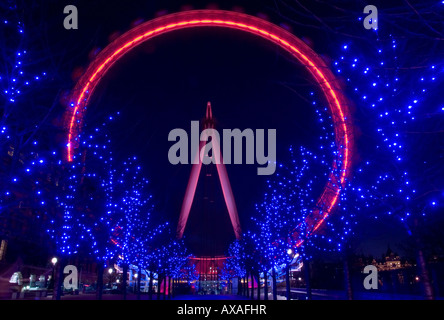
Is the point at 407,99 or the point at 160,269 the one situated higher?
the point at 407,99

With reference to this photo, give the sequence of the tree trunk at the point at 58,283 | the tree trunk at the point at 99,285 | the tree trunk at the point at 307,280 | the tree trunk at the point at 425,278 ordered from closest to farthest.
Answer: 1. the tree trunk at the point at 425,278
2. the tree trunk at the point at 58,283
3. the tree trunk at the point at 99,285
4. the tree trunk at the point at 307,280

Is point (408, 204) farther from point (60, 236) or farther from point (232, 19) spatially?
point (232, 19)

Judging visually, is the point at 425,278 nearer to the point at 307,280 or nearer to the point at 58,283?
the point at 307,280

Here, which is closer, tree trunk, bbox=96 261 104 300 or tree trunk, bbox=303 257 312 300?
tree trunk, bbox=96 261 104 300

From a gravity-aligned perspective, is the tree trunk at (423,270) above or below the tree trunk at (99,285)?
above

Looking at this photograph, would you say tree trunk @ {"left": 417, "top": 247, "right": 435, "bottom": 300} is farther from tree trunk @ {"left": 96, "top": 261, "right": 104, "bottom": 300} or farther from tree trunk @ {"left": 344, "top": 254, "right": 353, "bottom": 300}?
tree trunk @ {"left": 96, "top": 261, "right": 104, "bottom": 300}

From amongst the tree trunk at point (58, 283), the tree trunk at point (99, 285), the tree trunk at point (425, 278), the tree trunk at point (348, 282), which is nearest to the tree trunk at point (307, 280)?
the tree trunk at point (348, 282)

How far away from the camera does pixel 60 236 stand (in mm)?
15984

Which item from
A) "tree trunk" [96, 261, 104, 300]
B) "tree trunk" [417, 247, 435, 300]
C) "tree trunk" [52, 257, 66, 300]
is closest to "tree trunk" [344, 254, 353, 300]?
"tree trunk" [417, 247, 435, 300]

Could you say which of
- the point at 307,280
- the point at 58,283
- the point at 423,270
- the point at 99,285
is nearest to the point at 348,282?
the point at 307,280

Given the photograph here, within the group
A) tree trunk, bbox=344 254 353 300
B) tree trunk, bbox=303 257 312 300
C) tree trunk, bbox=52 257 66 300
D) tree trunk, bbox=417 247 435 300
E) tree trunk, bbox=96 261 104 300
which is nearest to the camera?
tree trunk, bbox=417 247 435 300

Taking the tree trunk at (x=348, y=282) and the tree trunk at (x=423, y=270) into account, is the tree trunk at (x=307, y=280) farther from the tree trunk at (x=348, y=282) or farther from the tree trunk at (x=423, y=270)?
the tree trunk at (x=423, y=270)

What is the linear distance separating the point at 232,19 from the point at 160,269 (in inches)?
851

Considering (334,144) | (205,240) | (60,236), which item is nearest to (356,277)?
(334,144)
